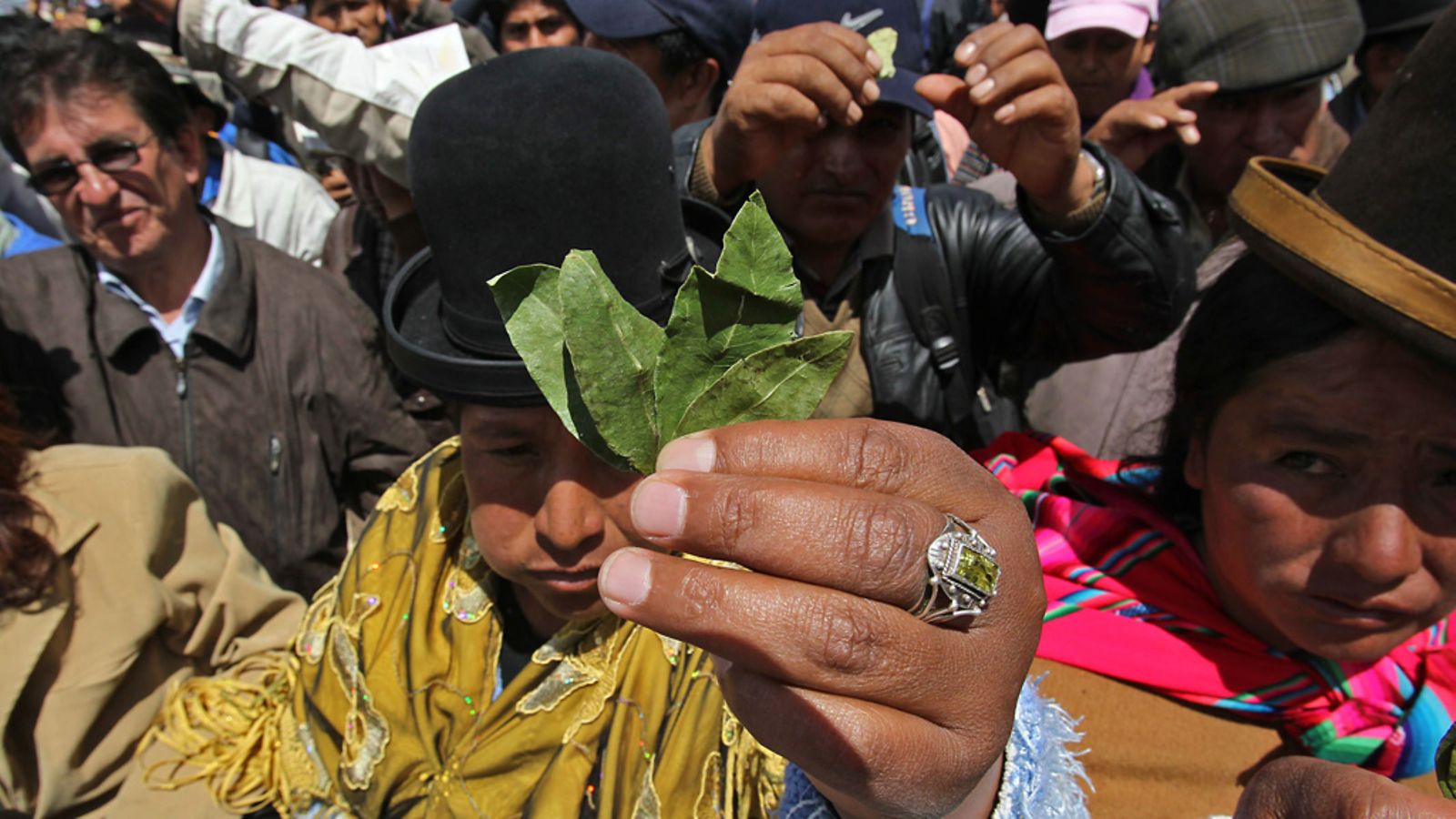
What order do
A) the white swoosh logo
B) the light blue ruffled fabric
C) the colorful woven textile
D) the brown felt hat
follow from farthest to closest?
the white swoosh logo, the colorful woven textile, the brown felt hat, the light blue ruffled fabric

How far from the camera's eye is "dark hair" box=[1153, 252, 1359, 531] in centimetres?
161

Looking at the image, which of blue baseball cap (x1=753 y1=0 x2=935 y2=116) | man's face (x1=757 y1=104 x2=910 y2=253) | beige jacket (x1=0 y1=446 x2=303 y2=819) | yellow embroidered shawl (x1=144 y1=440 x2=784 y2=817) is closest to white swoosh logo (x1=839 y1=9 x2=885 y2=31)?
blue baseball cap (x1=753 y1=0 x2=935 y2=116)

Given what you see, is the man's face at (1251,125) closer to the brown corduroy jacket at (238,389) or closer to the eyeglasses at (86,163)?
the brown corduroy jacket at (238,389)

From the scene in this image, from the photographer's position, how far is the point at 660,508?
83cm

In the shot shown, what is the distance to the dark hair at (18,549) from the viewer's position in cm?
198

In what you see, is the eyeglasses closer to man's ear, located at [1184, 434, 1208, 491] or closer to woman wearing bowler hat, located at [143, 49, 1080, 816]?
woman wearing bowler hat, located at [143, 49, 1080, 816]

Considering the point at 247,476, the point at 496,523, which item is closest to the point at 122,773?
the point at 247,476

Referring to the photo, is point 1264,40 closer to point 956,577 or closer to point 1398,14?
point 1398,14

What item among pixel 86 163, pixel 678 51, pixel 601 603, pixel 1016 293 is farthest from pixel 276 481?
pixel 1016 293

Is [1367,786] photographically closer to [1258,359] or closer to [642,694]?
[1258,359]

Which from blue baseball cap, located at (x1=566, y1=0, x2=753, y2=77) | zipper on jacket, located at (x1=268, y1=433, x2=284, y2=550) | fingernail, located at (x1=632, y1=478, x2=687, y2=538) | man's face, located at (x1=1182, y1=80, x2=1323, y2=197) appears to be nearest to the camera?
fingernail, located at (x1=632, y1=478, x2=687, y2=538)

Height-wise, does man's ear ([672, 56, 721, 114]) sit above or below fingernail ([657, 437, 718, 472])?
below

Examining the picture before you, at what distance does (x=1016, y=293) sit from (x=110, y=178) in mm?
2704

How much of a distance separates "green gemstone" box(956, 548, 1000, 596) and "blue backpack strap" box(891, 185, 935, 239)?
1.96 m
